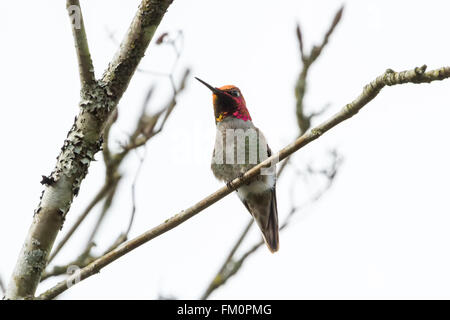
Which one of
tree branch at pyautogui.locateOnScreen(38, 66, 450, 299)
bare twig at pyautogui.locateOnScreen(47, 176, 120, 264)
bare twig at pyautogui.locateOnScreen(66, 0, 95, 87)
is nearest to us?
tree branch at pyautogui.locateOnScreen(38, 66, 450, 299)

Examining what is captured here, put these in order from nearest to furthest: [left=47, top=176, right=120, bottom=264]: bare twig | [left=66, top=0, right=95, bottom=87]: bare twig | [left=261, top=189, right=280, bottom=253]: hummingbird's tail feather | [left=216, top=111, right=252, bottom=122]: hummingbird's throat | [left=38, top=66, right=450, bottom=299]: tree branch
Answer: [left=38, top=66, right=450, bottom=299]: tree branch, [left=66, top=0, right=95, bottom=87]: bare twig, [left=47, top=176, right=120, bottom=264]: bare twig, [left=261, top=189, right=280, bottom=253]: hummingbird's tail feather, [left=216, top=111, right=252, bottom=122]: hummingbird's throat

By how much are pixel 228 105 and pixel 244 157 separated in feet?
3.67

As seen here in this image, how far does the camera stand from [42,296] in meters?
3.13

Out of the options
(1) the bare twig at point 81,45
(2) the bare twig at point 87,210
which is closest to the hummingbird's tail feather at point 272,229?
(2) the bare twig at point 87,210

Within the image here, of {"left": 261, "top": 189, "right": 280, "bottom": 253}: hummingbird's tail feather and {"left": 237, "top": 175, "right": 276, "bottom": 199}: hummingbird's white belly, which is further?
{"left": 237, "top": 175, "right": 276, "bottom": 199}: hummingbird's white belly

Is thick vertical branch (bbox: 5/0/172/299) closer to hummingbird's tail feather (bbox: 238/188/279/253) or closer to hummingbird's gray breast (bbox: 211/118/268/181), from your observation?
hummingbird's gray breast (bbox: 211/118/268/181)

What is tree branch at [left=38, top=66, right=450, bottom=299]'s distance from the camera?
292 cm

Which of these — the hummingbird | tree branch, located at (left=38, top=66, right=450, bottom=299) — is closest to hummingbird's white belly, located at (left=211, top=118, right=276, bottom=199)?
the hummingbird

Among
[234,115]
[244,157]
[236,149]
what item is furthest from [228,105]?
[244,157]

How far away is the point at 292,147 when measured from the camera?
11.7 ft

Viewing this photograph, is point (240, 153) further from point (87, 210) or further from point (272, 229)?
point (87, 210)

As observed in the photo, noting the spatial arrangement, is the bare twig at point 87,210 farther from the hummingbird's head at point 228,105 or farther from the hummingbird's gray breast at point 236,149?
the hummingbird's head at point 228,105

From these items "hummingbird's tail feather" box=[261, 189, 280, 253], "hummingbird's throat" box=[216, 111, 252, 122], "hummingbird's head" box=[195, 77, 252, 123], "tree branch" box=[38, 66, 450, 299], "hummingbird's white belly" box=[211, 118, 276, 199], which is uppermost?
"hummingbird's head" box=[195, 77, 252, 123]

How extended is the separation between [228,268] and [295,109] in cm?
198
